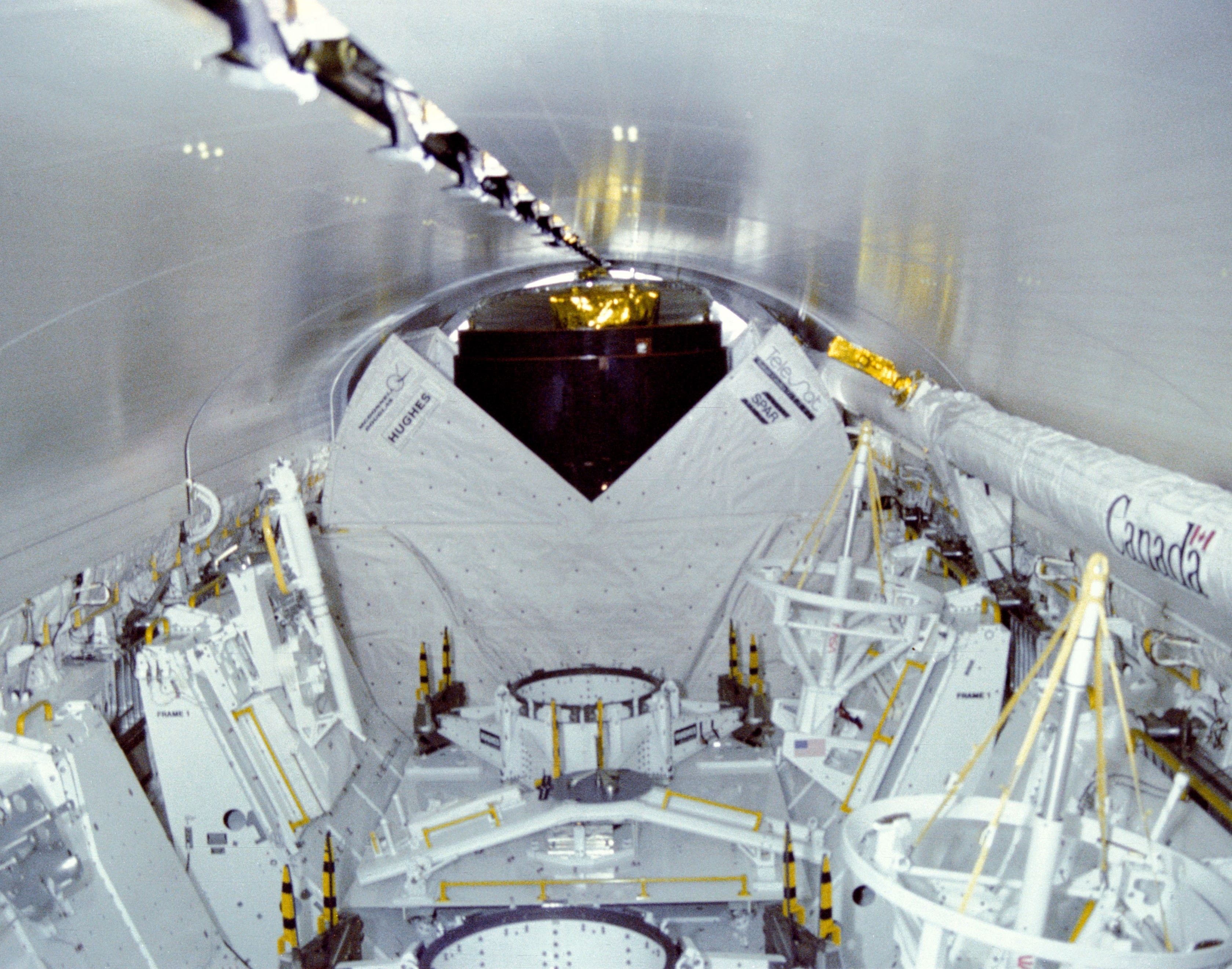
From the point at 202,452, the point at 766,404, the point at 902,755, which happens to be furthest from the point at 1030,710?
the point at 202,452

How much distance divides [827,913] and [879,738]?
1.19 metres

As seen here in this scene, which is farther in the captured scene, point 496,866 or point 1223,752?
point 496,866

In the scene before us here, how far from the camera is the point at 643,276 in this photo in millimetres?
12656

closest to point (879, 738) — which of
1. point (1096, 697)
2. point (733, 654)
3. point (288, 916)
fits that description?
point (733, 654)

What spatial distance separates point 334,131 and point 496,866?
3766 millimetres

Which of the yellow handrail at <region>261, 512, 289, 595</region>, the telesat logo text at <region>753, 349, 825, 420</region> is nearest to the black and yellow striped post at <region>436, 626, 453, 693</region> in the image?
the yellow handrail at <region>261, 512, 289, 595</region>

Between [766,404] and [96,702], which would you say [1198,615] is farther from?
[96,702]

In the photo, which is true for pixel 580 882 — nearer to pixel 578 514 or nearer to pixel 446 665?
pixel 446 665

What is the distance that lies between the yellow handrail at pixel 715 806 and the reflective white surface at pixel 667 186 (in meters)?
2.75

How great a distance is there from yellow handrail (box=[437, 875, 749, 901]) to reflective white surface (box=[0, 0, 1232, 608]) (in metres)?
3.05

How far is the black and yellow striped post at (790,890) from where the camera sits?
187 inches

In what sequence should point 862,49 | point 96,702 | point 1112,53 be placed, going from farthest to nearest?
point 96,702 → point 862,49 → point 1112,53

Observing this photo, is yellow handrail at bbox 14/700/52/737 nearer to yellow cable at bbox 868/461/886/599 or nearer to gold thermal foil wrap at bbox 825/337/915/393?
yellow cable at bbox 868/461/886/599

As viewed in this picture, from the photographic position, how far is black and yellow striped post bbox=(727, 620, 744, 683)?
25.8 feet
